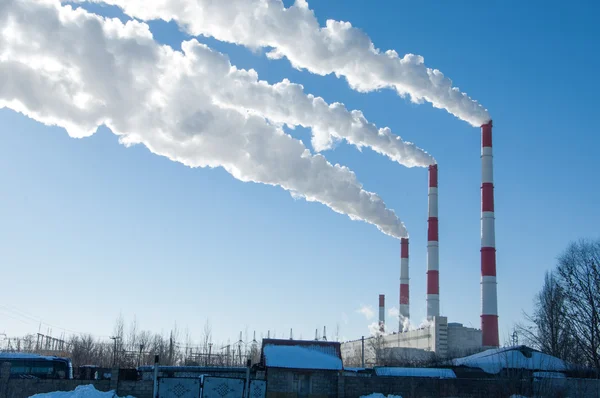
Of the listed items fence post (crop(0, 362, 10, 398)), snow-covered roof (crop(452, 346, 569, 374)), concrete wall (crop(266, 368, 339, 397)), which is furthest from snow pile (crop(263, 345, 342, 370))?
snow-covered roof (crop(452, 346, 569, 374))

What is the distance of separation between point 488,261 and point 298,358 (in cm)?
2431

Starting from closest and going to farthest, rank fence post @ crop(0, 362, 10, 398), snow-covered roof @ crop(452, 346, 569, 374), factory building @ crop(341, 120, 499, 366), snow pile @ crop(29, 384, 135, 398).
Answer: snow pile @ crop(29, 384, 135, 398) < fence post @ crop(0, 362, 10, 398) < snow-covered roof @ crop(452, 346, 569, 374) < factory building @ crop(341, 120, 499, 366)

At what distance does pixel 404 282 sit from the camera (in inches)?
2494

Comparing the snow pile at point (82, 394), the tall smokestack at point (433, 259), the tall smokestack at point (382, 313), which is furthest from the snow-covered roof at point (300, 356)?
the tall smokestack at point (382, 313)

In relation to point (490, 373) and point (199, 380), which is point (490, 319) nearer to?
point (490, 373)

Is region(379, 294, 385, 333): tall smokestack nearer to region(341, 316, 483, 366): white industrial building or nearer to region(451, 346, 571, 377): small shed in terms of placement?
region(341, 316, 483, 366): white industrial building

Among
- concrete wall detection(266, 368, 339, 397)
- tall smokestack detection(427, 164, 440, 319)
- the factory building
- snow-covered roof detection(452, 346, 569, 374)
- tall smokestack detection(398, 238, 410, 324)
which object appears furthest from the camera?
tall smokestack detection(398, 238, 410, 324)

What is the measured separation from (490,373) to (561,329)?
57.1 feet

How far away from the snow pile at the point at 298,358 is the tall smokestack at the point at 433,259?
26.4m

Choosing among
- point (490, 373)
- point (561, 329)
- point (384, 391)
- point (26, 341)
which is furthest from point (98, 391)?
point (26, 341)

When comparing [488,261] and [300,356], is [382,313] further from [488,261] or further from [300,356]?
[300,356]

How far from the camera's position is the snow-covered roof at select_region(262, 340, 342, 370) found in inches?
1145

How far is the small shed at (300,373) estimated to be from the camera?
2841 cm

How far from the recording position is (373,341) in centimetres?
6625
